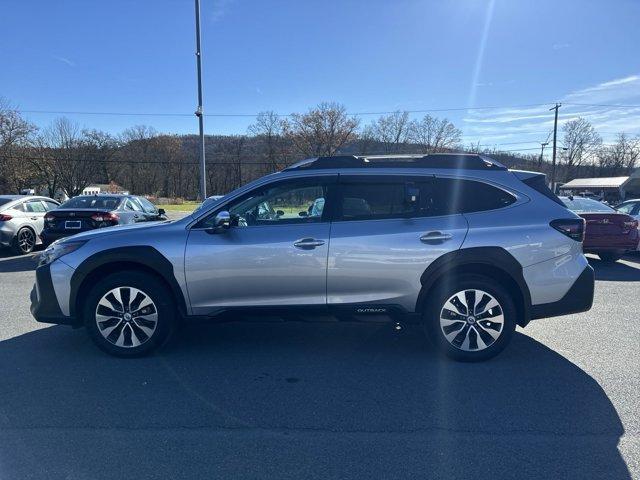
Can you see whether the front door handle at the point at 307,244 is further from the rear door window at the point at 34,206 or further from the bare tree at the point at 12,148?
the bare tree at the point at 12,148

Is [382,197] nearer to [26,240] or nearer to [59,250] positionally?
[59,250]

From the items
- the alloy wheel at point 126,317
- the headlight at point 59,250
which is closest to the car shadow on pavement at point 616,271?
the alloy wheel at point 126,317

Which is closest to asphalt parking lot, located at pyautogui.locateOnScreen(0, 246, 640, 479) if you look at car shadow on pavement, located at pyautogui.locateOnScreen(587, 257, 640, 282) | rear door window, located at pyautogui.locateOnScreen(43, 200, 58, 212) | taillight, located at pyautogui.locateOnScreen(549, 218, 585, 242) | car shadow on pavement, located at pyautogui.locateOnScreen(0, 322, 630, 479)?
car shadow on pavement, located at pyautogui.locateOnScreen(0, 322, 630, 479)

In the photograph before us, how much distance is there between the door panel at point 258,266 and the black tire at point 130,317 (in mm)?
331

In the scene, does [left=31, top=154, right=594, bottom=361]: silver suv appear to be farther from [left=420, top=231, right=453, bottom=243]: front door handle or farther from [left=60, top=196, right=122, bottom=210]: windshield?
[left=60, top=196, right=122, bottom=210]: windshield

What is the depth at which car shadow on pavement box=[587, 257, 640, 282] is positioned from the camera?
868 cm

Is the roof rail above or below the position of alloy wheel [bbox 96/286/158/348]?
above

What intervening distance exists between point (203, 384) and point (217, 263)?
1.06 meters

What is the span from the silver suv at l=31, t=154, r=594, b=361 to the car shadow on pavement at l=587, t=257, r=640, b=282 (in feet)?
17.5

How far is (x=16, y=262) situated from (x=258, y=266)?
8820 mm

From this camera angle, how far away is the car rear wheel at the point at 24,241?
11.2 metres

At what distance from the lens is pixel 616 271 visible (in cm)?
948

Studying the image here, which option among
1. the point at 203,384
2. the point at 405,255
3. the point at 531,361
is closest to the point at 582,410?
the point at 531,361

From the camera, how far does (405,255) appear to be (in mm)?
4176
